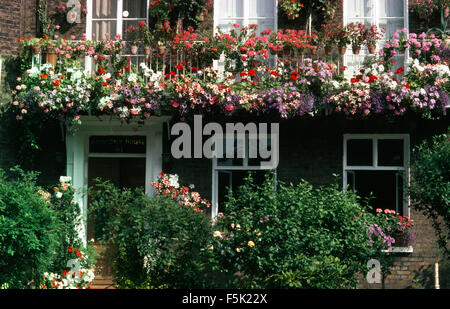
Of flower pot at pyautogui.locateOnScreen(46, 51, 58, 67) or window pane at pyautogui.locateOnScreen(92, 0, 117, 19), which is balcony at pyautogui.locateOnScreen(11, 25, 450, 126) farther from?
window pane at pyautogui.locateOnScreen(92, 0, 117, 19)

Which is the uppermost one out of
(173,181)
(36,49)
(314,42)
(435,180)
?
(314,42)

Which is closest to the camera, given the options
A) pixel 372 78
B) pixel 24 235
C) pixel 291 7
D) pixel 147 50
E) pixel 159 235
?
pixel 24 235

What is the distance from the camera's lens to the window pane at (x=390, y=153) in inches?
475

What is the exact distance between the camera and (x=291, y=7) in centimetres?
1221

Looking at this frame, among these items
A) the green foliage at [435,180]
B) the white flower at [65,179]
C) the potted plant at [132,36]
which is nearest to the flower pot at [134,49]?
the potted plant at [132,36]

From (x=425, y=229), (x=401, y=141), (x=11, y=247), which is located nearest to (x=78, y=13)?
(x=11, y=247)

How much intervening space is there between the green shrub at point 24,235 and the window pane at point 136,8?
4.73 m

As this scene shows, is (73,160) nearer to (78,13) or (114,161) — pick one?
(114,161)

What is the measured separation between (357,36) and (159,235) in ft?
16.9

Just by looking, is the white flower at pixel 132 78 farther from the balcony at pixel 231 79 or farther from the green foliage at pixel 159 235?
the green foliage at pixel 159 235

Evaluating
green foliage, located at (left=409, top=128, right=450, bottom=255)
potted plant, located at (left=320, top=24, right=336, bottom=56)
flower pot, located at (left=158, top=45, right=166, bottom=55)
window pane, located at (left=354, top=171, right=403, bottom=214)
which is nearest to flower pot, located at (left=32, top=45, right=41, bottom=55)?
flower pot, located at (left=158, top=45, right=166, bottom=55)

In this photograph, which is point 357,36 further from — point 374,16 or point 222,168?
point 222,168

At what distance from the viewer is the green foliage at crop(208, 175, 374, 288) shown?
8.84 metres

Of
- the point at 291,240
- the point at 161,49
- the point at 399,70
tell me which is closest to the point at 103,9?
the point at 161,49
